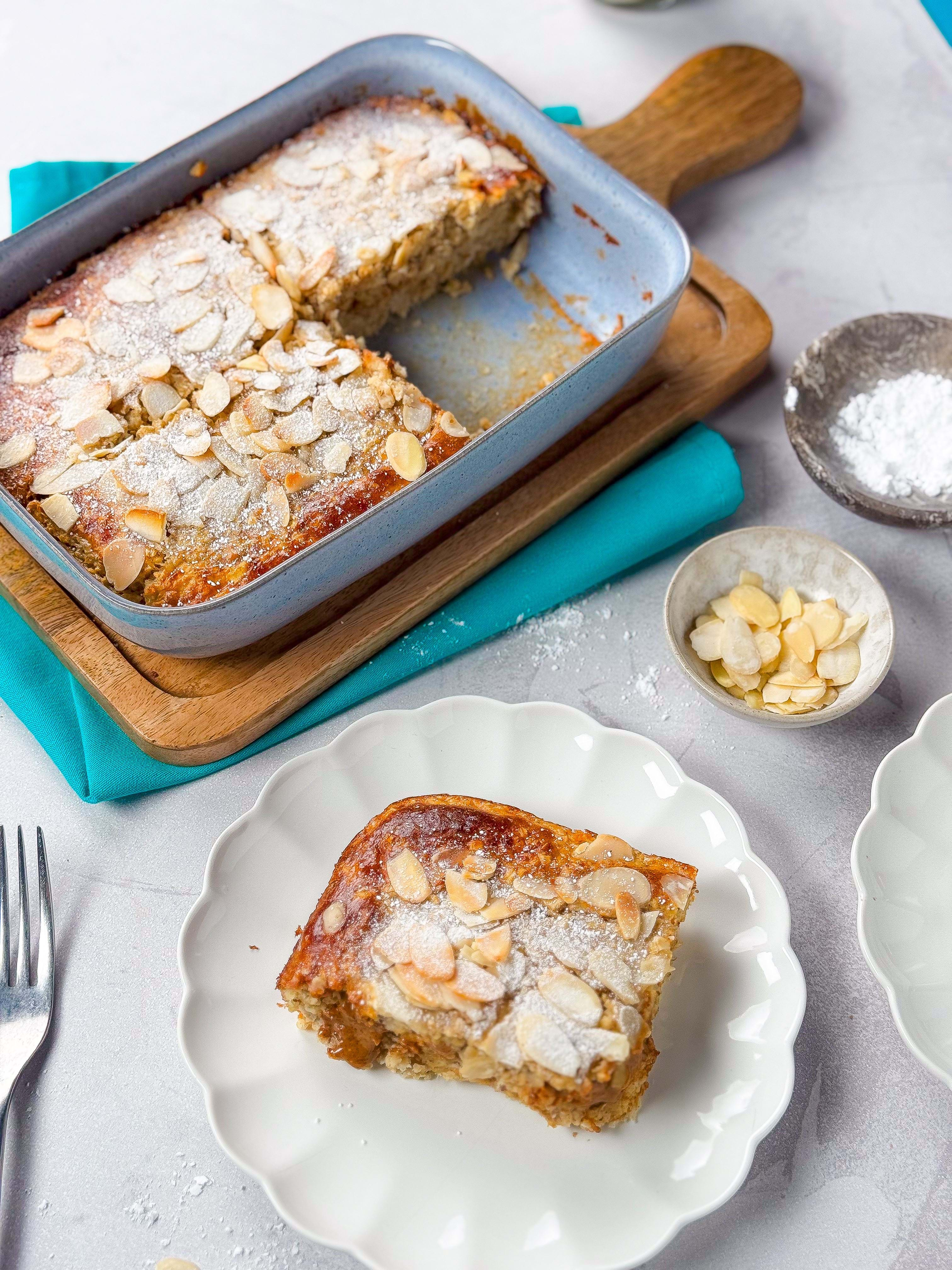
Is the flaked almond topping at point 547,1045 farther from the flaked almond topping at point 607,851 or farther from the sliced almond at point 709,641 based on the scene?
the sliced almond at point 709,641

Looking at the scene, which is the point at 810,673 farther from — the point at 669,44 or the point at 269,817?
the point at 669,44

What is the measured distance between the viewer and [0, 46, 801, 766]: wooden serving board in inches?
91.7

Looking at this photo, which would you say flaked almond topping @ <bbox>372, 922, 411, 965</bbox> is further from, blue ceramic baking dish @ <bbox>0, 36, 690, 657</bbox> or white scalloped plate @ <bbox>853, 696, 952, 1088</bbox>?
white scalloped plate @ <bbox>853, 696, 952, 1088</bbox>

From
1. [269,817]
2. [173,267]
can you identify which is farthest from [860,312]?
[269,817]

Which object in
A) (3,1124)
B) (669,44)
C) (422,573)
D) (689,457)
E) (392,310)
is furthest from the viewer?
(669,44)

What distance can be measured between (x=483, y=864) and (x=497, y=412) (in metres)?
1.19

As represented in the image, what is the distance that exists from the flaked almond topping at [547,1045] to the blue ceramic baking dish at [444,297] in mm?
937

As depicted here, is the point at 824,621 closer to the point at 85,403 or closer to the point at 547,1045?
the point at 547,1045

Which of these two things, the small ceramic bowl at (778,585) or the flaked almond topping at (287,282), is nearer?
the small ceramic bowl at (778,585)

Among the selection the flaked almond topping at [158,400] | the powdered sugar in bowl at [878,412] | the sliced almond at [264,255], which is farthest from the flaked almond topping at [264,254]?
the powdered sugar in bowl at [878,412]

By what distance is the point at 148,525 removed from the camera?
7.31 feet

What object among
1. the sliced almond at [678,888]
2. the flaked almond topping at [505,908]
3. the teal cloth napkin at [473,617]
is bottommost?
the sliced almond at [678,888]

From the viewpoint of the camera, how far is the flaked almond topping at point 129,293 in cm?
252

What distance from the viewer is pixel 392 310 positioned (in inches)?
113
